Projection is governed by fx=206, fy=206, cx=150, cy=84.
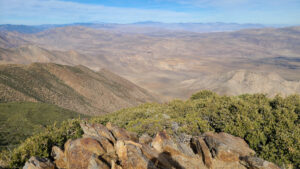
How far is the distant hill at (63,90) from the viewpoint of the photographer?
50866 mm

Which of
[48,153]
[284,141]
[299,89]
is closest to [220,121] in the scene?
[284,141]

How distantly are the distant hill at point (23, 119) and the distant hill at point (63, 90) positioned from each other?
21.2 ft

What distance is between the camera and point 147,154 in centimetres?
1018

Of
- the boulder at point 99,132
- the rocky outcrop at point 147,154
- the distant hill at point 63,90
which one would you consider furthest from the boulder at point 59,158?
the distant hill at point 63,90

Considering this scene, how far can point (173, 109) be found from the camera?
22.9m

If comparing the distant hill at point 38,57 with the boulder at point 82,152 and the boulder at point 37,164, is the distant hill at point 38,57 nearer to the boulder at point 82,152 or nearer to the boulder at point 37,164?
the boulder at point 82,152

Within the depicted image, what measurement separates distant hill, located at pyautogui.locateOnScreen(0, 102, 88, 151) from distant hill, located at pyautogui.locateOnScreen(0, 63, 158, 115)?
648cm

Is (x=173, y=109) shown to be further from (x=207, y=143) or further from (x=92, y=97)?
(x=92, y=97)

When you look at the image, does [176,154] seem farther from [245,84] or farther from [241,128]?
[245,84]

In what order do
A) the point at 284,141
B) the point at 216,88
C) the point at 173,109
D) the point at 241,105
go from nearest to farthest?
the point at 284,141
the point at 241,105
the point at 173,109
the point at 216,88

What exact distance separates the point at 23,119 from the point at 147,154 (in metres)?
33.5

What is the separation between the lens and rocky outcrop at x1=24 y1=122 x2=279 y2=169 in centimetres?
947

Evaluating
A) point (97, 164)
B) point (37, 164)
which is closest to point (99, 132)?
point (37, 164)

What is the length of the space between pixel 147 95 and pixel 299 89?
65412 mm
